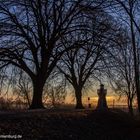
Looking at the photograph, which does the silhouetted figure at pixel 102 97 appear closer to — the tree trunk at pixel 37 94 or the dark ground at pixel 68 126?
the tree trunk at pixel 37 94

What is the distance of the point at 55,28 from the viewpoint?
114 ft

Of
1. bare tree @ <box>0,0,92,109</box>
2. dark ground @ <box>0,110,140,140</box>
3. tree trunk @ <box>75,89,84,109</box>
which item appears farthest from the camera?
tree trunk @ <box>75,89,84,109</box>

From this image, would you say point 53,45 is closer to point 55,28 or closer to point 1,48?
point 55,28

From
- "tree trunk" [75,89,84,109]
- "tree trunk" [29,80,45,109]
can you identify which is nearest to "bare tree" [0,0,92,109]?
"tree trunk" [29,80,45,109]

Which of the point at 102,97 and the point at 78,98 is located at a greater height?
the point at 78,98

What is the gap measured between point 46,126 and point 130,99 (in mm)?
41483

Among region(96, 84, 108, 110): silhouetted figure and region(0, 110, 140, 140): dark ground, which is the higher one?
region(96, 84, 108, 110): silhouetted figure

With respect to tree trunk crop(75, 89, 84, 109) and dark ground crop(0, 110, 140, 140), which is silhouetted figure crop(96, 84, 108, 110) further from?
tree trunk crop(75, 89, 84, 109)

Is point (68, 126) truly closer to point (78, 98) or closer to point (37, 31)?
point (37, 31)

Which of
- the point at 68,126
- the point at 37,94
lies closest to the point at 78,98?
the point at 37,94

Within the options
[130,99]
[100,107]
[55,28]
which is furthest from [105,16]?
[130,99]

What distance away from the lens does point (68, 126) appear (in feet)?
75.2

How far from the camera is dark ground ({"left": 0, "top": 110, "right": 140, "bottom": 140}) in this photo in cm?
1941

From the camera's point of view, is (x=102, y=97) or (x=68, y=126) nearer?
(x=68, y=126)
